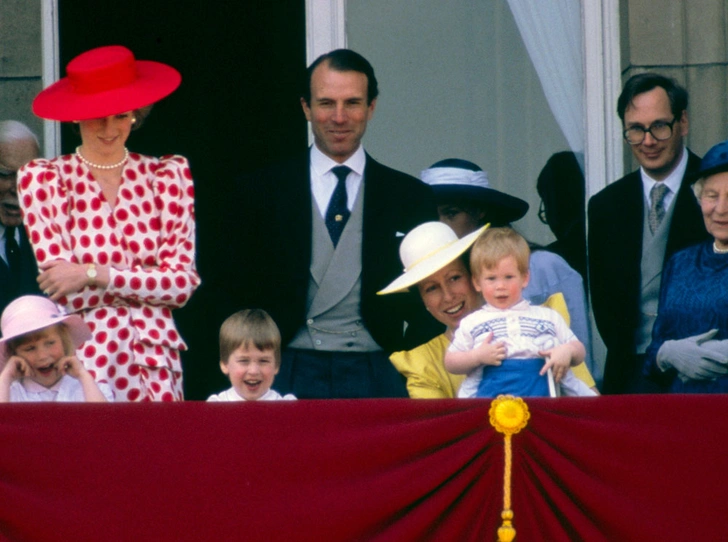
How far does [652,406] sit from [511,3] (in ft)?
9.61

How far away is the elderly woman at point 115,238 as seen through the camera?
17.8 ft

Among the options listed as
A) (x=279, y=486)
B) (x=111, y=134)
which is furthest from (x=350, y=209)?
(x=279, y=486)

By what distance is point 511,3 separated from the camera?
294 inches

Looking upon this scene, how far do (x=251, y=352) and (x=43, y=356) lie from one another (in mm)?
700

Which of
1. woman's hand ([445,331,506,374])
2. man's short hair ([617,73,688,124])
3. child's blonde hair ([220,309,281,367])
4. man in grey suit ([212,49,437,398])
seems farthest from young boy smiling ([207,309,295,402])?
man's short hair ([617,73,688,124])

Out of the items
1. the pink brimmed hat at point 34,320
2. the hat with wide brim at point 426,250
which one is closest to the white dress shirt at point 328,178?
the hat with wide brim at point 426,250

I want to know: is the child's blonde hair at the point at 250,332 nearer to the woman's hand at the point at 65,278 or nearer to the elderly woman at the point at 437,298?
the elderly woman at the point at 437,298

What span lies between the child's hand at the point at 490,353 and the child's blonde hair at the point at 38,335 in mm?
1274

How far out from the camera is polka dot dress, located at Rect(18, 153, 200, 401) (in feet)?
Answer: 17.8

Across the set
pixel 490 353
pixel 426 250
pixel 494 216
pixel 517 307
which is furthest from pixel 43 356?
pixel 494 216

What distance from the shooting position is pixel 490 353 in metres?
5.28

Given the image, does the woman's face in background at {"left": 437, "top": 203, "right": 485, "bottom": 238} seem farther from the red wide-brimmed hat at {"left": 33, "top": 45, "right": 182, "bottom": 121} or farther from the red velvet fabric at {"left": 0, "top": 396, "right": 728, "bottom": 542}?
the red velvet fabric at {"left": 0, "top": 396, "right": 728, "bottom": 542}

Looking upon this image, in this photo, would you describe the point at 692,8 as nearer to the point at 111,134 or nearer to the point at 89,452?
the point at 111,134

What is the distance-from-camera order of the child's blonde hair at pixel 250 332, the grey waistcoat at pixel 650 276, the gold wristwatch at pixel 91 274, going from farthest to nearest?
the grey waistcoat at pixel 650 276 → the child's blonde hair at pixel 250 332 → the gold wristwatch at pixel 91 274
